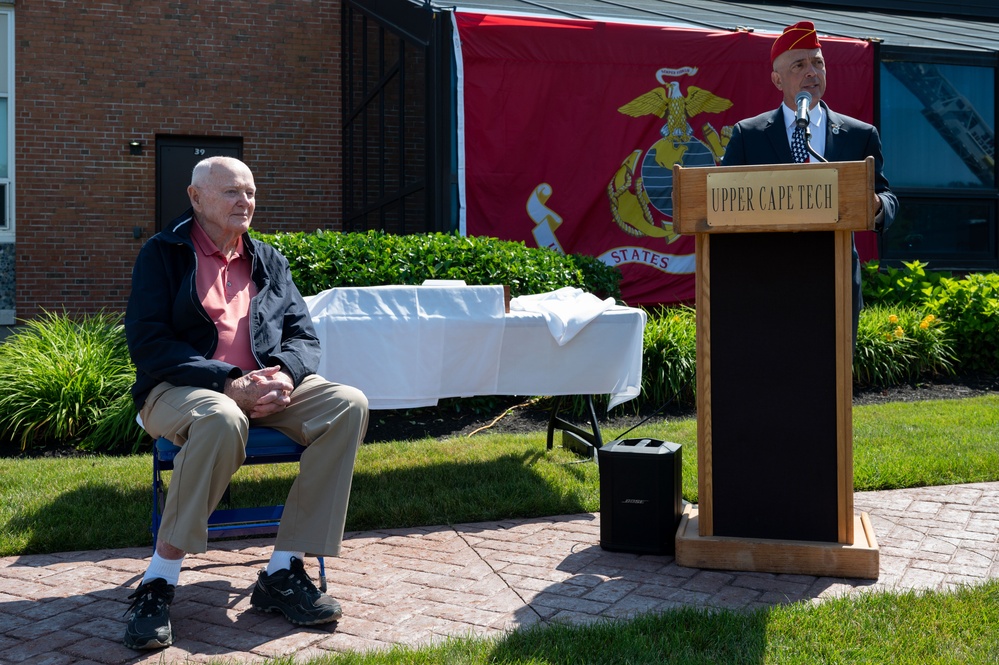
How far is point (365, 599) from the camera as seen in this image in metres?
3.35

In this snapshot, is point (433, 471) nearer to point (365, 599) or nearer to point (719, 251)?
point (365, 599)

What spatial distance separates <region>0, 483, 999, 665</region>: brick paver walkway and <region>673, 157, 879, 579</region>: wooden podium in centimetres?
14

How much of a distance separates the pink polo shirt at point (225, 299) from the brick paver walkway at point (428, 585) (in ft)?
2.83

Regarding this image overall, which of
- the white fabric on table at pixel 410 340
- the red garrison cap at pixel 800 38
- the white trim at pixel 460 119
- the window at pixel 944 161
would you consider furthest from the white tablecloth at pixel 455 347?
the window at pixel 944 161

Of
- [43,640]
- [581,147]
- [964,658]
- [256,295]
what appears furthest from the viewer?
[581,147]

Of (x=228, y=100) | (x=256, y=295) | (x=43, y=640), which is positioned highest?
(x=228, y=100)

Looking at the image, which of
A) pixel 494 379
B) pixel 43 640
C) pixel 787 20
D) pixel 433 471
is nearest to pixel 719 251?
pixel 494 379

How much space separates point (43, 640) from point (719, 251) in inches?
107

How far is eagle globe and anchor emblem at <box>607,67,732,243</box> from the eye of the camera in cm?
990

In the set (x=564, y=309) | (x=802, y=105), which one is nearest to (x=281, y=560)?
(x=564, y=309)

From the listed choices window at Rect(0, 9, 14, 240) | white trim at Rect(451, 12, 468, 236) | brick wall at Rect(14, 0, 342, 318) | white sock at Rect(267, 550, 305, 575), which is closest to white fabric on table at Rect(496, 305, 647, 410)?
white sock at Rect(267, 550, 305, 575)

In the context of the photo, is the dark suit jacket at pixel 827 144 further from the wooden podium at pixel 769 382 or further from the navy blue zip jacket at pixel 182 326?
the navy blue zip jacket at pixel 182 326

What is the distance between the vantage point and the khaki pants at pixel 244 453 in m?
3.11

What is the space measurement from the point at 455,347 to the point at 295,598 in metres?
2.02
